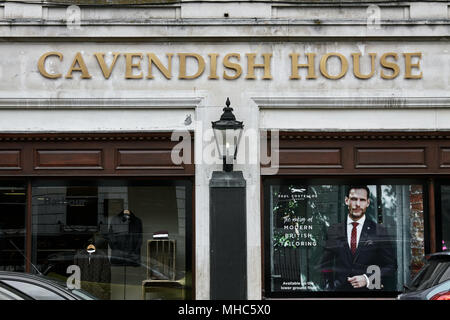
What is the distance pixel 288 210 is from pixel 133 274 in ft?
9.50

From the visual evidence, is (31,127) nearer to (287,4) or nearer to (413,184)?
(287,4)

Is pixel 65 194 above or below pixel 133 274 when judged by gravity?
above

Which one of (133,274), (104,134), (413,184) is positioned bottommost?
(133,274)

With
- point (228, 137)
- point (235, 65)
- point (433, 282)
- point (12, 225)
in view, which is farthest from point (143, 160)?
point (433, 282)

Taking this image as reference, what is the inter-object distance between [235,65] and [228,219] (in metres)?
2.64

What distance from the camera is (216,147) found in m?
10.8

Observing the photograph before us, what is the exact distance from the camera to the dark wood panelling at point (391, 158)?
434 inches

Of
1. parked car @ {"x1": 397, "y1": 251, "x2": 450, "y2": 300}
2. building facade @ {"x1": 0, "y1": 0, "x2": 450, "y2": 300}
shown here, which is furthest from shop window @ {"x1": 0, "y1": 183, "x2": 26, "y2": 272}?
parked car @ {"x1": 397, "y1": 251, "x2": 450, "y2": 300}

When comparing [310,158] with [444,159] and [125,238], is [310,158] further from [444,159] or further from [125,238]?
[125,238]

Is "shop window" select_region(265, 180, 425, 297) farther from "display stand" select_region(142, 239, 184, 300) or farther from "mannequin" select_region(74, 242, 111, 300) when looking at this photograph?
"mannequin" select_region(74, 242, 111, 300)

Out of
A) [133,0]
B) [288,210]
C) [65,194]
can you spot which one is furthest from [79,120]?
[288,210]

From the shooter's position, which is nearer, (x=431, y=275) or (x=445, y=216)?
(x=431, y=275)

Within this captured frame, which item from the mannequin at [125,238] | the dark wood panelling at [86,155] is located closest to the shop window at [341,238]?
the dark wood panelling at [86,155]

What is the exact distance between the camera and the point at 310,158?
11.0 metres
